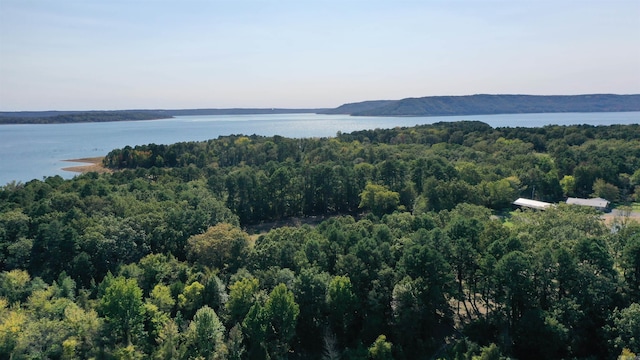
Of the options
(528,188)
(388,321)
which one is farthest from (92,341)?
(528,188)

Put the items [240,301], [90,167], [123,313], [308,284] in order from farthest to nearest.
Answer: [90,167] < [308,284] < [240,301] < [123,313]

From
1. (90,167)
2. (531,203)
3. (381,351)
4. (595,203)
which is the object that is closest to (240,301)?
(381,351)

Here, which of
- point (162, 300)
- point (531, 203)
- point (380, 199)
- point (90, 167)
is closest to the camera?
point (162, 300)

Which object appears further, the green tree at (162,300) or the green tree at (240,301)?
the green tree at (162,300)

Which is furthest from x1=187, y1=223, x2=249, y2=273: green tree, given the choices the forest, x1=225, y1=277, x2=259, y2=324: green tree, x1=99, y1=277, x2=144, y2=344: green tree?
x1=99, y1=277, x2=144, y2=344: green tree

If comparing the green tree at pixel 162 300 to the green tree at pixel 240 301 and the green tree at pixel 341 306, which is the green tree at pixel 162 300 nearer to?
the green tree at pixel 240 301

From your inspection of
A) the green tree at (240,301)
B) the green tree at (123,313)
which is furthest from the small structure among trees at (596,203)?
the green tree at (123,313)

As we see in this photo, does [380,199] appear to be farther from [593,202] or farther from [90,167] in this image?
[90,167]

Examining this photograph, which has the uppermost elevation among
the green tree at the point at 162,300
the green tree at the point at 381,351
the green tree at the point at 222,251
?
the green tree at the point at 222,251
